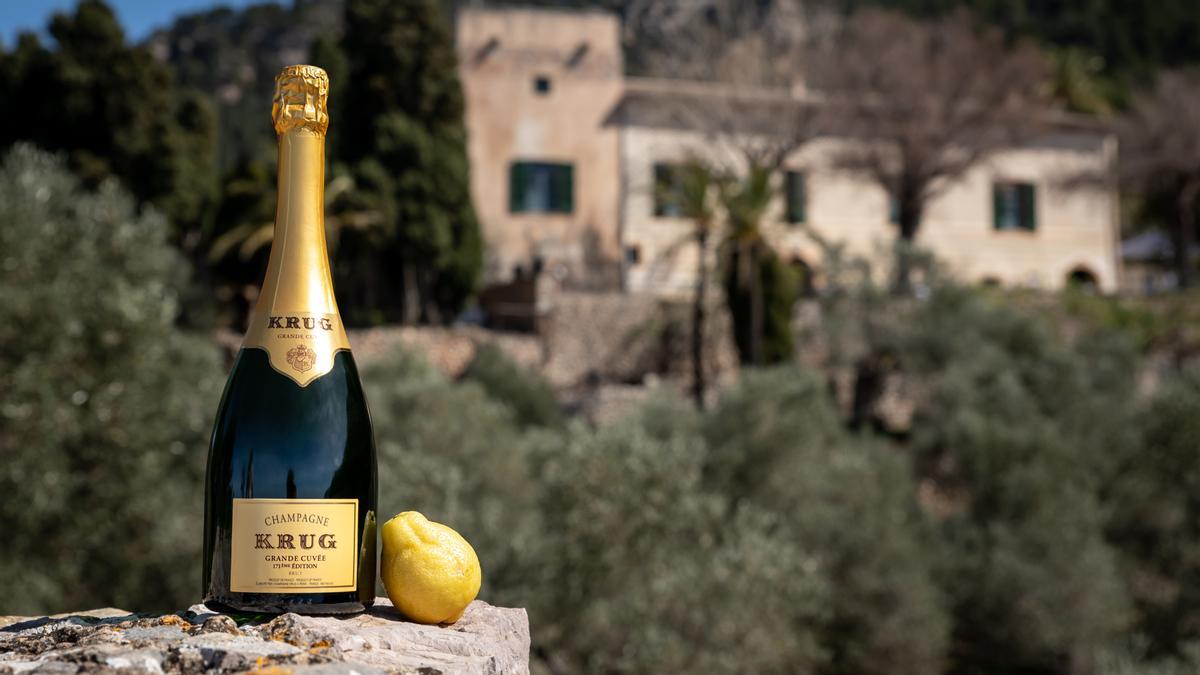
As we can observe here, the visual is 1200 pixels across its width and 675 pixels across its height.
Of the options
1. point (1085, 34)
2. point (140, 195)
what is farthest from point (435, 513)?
point (1085, 34)

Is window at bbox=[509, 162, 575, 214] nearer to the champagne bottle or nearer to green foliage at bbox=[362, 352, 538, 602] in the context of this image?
green foliage at bbox=[362, 352, 538, 602]

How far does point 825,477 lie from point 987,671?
394 centimetres

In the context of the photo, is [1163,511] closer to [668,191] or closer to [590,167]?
[668,191]

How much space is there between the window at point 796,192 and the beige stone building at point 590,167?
0.04 m

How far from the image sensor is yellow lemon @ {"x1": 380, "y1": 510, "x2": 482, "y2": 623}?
232cm

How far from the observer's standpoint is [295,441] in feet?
7.64

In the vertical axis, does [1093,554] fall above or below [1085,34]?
below

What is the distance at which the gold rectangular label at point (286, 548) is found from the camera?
223cm

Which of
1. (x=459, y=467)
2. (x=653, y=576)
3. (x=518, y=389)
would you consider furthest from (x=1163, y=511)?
(x=518, y=389)

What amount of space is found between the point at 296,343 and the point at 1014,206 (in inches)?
1307

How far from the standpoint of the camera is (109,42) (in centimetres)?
2488

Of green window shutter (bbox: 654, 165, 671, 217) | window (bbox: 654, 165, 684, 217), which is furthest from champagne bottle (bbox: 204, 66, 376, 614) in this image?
green window shutter (bbox: 654, 165, 671, 217)

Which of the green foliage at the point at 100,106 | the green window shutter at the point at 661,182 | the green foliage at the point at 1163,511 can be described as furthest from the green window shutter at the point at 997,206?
the green foliage at the point at 100,106

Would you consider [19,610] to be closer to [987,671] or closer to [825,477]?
[825,477]
